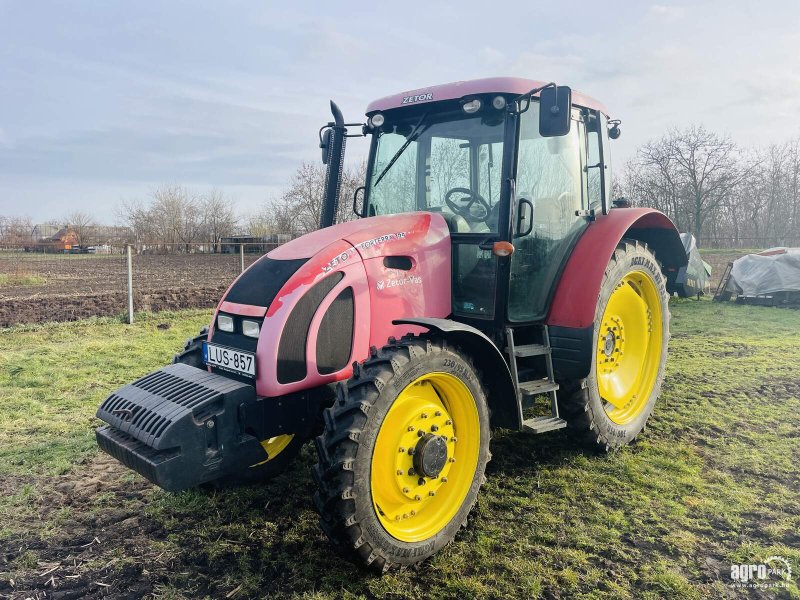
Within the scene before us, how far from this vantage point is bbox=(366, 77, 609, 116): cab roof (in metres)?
3.40

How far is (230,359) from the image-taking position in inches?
115

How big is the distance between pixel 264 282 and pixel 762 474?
135 inches

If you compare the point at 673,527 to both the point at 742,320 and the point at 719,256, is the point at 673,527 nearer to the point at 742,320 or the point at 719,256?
the point at 742,320

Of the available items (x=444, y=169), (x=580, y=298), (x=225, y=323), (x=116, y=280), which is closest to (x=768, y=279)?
(x=580, y=298)

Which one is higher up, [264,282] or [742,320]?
[264,282]

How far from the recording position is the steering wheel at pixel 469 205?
140 inches

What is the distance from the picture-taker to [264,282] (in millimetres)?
2998

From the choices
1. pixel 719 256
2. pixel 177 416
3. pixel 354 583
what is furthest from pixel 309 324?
pixel 719 256

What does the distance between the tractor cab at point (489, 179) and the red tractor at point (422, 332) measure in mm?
13

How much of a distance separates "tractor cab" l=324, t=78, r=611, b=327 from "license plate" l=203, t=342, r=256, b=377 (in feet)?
4.64

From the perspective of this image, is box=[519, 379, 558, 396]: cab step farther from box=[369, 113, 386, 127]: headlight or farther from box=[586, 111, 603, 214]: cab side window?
box=[369, 113, 386, 127]: headlight

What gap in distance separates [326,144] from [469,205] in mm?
1221

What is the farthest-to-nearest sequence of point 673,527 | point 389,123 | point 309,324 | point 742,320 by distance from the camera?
point 742,320
point 389,123
point 673,527
point 309,324

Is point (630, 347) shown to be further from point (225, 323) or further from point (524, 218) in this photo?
point (225, 323)
